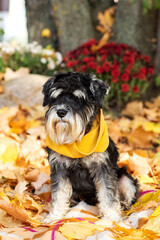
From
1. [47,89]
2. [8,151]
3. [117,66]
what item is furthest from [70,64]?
[47,89]

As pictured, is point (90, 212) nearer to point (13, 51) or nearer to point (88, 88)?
point (88, 88)

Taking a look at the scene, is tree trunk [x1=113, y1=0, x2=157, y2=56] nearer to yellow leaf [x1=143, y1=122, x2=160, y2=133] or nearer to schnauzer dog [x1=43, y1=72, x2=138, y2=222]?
yellow leaf [x1=143, y1=122, x2=160, y2=133]

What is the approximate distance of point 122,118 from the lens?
21.7 feet

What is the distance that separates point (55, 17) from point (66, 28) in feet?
1.41

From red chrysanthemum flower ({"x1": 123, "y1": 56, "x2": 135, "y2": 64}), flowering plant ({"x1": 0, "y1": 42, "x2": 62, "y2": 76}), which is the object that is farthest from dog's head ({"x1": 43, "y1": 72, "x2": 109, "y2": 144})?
flowering plant ({"x1": 0, "y1": 42, "x2": 62, "y2": 76})

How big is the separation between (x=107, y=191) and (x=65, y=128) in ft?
2.66

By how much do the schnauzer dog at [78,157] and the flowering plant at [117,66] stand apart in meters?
3.37

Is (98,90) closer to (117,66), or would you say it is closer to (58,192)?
(58,192)

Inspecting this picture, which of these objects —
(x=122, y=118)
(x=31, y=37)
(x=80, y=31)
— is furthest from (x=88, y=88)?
(x=31, y=37)

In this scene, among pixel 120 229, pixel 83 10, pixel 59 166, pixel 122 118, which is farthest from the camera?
pixel 83 10

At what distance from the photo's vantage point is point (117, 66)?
6629mm

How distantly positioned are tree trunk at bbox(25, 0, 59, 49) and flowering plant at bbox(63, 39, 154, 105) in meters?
1.88

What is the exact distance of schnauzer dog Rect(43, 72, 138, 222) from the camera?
10.1 ft

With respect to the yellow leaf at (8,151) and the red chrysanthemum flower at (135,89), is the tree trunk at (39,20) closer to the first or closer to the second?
the red chrysanthemum flower at (135,89)
